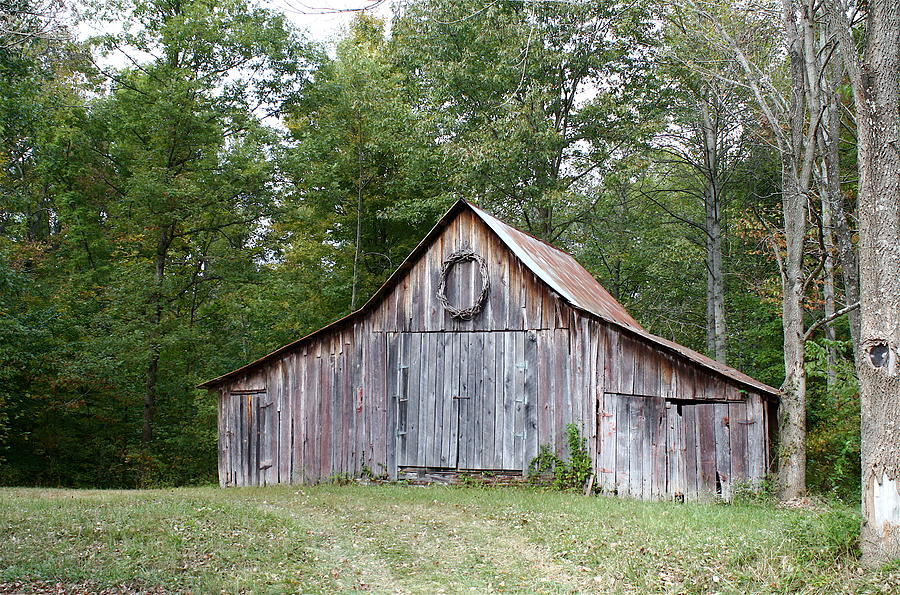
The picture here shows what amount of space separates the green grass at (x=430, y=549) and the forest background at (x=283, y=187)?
1360cm

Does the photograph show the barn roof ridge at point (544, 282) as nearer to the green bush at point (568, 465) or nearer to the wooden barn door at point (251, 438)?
the wooden barn door at point (251, 438)

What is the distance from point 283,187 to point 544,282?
16288mm

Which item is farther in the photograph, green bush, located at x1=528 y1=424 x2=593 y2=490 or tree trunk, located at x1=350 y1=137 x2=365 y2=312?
tree trunk, located at x1=350 y1=137 x2=365 y2=312

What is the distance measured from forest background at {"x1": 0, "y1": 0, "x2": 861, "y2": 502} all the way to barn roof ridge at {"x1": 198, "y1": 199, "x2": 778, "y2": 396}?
6.54 m

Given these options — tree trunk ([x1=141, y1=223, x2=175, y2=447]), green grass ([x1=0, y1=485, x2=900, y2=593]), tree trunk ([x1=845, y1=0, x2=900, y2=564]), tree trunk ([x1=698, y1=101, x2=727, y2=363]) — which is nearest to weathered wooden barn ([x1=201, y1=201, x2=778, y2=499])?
green grass ([x1=0, y1=485, x2=900, y2=593])

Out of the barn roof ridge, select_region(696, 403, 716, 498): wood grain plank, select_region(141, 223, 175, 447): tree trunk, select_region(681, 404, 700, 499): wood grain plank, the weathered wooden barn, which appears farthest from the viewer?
select_region(141, 223, 175, 447): tree trunk

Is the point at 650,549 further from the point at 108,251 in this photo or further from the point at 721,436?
the point at 108,251

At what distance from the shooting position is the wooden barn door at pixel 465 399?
51.9 feet

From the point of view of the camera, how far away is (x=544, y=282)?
15.7 metres

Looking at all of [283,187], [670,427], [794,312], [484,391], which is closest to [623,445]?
[670,427]

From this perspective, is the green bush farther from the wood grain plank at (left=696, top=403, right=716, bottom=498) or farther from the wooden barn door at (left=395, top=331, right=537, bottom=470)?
the wood grain plank at (left=696, top=403, right=716, bottom=498)

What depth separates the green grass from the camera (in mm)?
7578

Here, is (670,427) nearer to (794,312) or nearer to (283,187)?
(794,312)

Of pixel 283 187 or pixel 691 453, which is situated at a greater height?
pixel 283 187
